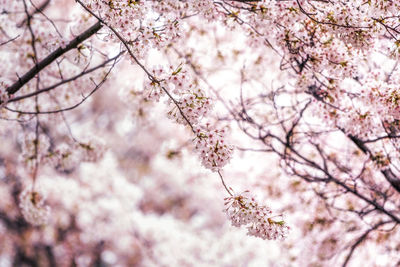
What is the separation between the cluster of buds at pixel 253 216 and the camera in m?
2.36

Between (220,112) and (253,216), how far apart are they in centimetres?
293

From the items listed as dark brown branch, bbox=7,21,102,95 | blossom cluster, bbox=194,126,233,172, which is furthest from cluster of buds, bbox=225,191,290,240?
dark brown branch, bbox=7,21,102,95

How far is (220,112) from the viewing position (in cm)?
518

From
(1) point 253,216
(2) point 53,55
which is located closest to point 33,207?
(2) point 53,55

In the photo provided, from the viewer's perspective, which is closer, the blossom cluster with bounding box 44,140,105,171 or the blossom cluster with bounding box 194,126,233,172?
the blossom cluster with bounding box 194,126,233,172

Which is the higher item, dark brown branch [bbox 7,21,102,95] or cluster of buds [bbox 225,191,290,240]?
dark brown branch [bbox 7,21,102,95]

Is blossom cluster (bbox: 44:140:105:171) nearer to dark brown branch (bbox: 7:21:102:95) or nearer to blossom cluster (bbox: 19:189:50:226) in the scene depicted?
blossom cluster (bbox: 19:189:50:226)

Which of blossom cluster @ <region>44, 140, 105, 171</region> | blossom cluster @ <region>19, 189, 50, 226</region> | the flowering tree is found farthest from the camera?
blossom cluster @ <region>44, 140, 105, 171</region>

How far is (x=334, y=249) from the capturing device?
A: 565 cm

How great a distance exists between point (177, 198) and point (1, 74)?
33.1 feet

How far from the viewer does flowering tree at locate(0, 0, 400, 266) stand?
2.60 meters

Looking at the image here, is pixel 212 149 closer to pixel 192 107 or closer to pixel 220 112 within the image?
pixel 192 107

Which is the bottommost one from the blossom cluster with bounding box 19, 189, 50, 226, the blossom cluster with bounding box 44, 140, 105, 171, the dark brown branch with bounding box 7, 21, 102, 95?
the blossom cluster with bounding box 19, 189, 50, 226

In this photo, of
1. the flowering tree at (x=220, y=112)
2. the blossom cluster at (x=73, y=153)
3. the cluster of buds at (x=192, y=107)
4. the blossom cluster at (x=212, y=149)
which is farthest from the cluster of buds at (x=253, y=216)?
the blossom cluster at (x=73, y=153)
